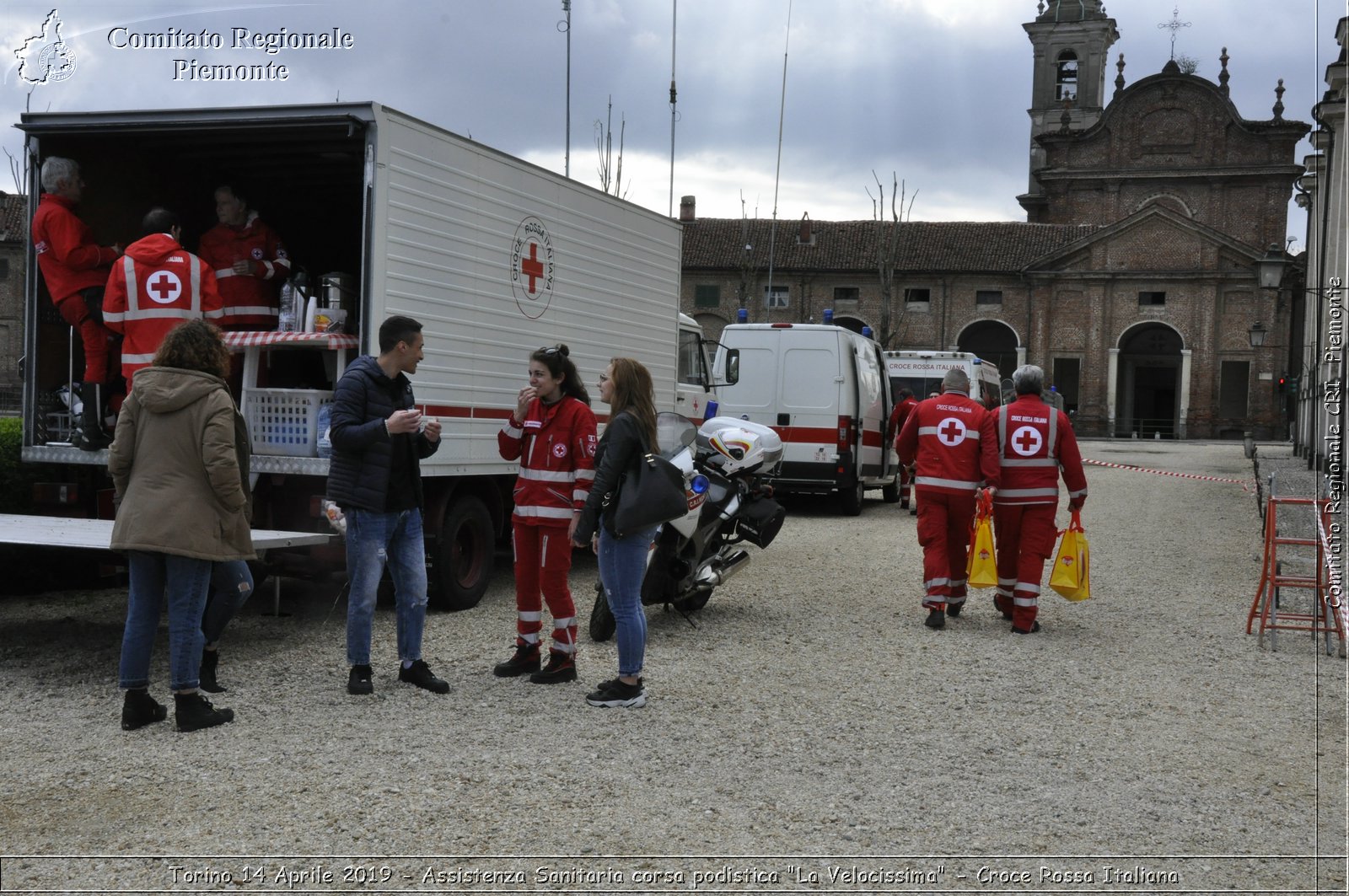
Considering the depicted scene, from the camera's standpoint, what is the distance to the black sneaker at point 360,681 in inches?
240

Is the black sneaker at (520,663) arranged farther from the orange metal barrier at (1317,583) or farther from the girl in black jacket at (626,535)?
the orange metal barrier at (1317,583)

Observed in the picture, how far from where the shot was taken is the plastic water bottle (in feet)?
26.1

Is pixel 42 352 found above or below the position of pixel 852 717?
above

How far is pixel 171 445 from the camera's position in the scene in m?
5.33

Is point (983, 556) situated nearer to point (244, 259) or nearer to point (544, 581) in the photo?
point (544, 581)

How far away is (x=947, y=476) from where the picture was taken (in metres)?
8.67

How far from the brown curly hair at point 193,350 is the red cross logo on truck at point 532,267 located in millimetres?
3550

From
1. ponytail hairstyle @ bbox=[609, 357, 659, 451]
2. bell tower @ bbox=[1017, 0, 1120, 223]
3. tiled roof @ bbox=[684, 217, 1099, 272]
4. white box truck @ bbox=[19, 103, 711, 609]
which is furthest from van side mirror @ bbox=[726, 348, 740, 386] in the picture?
bell tower @ bbox=[1017, 0, 1120, 223]

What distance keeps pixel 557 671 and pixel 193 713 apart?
1827mm

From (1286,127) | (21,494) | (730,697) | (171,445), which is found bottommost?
(730,697)

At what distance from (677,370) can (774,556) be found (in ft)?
6.84

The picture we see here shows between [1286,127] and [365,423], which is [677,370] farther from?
[1286,127]

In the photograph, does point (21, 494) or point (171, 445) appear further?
point (21, 494)

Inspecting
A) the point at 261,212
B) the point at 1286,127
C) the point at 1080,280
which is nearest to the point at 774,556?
the point at 261,212
